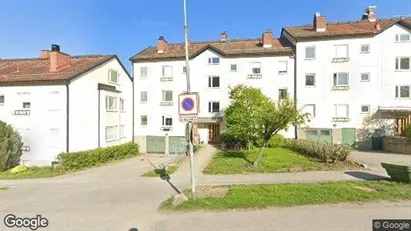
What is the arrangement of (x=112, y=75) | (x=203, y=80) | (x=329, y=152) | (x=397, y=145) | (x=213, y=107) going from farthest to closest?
(x=203, y=80), (x=213, y=107), (x=112, y=75), (x=397, y=145), (x=329, y=152)

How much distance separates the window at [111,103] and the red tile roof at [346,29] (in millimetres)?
18412

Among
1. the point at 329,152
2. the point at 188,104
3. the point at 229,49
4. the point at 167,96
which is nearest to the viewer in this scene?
the point at 188,104

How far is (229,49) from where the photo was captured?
88.4 feet

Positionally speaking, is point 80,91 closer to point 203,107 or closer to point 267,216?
point 203,107

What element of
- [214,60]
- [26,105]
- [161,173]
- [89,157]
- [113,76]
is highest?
[214,60]

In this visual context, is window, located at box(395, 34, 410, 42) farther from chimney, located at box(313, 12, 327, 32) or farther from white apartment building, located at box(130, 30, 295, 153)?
white apartment building, located at box(130, 30, 295, 153)

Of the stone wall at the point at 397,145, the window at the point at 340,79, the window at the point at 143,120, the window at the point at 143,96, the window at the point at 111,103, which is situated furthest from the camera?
the window at the point at 143,96

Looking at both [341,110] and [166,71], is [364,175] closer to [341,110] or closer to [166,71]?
[341,110]

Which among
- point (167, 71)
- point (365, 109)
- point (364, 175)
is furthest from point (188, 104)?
point (365, 109)

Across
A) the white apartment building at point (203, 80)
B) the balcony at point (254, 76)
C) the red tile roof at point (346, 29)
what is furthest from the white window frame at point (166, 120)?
the red tile roof at point (346, 29)

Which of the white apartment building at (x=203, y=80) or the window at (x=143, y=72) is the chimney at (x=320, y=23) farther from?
the window at (x=143, y=72)

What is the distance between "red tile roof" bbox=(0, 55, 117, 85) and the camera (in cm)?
1920

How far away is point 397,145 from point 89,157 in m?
22.9

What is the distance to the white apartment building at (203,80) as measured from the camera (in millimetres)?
25031
